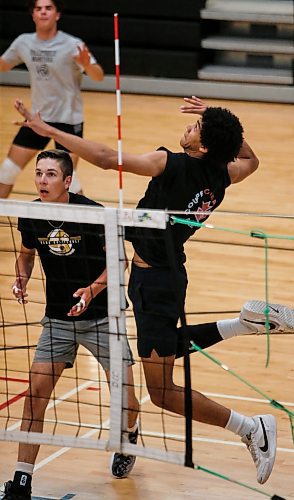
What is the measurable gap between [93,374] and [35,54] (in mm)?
4161

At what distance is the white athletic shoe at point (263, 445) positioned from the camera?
5.79 metres

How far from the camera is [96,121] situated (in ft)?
47.3

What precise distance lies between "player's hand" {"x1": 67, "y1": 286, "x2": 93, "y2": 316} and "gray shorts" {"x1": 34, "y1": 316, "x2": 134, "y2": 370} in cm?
26

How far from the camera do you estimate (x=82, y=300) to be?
542cm

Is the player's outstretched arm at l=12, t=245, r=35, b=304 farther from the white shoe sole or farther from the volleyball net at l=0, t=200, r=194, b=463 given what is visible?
the white shoe sole

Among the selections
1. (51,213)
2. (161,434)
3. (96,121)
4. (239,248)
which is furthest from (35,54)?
(51,213)

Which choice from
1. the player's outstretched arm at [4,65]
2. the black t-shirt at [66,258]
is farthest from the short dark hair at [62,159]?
the player's outstretched arm at [4,65]

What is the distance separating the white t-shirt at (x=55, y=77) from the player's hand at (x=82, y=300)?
518cm

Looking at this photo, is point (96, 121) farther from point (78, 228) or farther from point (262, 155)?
point (78, 228)

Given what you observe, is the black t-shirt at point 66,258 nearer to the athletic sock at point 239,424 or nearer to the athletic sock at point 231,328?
the athletic sock at point 239,424

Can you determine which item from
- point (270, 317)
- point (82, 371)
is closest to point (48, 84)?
point (82, 371)

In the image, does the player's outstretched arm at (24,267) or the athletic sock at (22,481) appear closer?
the athletic sock at (22,481)

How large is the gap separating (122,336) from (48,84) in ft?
→ 19.0

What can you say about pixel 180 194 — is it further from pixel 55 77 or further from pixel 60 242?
pixel 55 77
